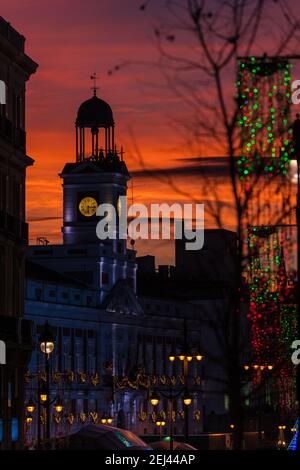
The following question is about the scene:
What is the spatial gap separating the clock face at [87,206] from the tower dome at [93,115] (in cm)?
1064

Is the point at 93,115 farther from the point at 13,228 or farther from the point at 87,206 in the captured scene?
the point at 13,228

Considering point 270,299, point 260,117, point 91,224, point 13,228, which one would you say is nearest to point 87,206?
point 91,224

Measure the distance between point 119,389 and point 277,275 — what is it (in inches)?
4039

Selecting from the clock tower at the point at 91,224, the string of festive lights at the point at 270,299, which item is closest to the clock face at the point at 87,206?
the clock tower at the point at 91,224

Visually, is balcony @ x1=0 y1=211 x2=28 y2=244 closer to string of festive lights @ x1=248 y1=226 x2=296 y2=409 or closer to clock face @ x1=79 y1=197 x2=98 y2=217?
string of festive lights @ x1=248 y1=226 x2=296 y2=409

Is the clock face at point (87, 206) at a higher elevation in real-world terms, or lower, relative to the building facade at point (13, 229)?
higher

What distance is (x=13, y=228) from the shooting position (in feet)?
233

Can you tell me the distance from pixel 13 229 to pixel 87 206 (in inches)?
3545

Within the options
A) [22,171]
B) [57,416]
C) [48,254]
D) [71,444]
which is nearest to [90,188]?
[48,254]

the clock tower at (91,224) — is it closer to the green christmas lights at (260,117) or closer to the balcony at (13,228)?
the balcony at (13,228)

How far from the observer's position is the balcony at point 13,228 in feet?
226

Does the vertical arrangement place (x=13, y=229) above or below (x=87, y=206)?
below

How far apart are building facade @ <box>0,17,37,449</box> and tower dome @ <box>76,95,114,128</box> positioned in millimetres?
77291

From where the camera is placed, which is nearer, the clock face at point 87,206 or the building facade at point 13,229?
the building facade at point 13,229
